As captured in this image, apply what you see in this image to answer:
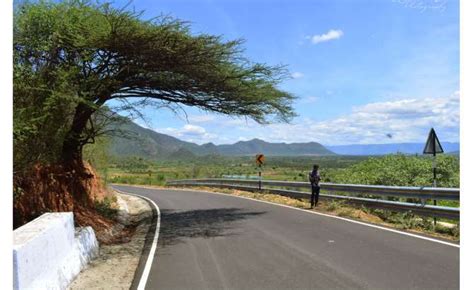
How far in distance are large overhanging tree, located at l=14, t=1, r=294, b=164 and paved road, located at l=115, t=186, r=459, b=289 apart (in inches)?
193

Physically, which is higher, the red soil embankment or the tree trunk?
the tree trunk

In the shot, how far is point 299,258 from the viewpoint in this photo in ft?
32.4

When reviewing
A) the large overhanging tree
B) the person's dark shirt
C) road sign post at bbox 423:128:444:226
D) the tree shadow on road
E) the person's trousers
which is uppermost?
the large overhanging tree

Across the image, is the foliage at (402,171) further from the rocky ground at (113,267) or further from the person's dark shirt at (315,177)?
the rocky ground at (113,267)

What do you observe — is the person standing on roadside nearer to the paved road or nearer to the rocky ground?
the paved road

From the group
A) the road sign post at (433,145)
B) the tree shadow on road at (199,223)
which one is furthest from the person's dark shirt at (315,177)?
the road sign post at (433,145)

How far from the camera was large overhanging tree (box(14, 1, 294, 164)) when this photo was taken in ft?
44.0

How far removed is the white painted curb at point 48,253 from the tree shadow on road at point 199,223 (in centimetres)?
420

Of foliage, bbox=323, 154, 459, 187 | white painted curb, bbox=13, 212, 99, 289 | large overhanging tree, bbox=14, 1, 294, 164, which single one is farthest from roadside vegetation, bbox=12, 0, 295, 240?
foliage, bbox=323, 154, 459, 187

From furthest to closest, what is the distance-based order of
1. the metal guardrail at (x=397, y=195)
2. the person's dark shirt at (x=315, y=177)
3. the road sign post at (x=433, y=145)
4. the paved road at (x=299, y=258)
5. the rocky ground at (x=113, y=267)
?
the person's dark shirt at (x=315, y=177) < the road sign post at (x=433, y=145) < the metal guardrail at (x=397, y=195) < the rocky ground at (x=113, y=267) < the paved road at (x=299, y=258)

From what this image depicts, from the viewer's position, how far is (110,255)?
11.6m

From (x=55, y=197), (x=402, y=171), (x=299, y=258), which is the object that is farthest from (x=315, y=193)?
(x=402, y=171)

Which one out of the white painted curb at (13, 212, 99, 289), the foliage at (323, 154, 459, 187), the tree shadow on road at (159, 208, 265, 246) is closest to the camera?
the white painted curb at (13, 212, 99, 289)

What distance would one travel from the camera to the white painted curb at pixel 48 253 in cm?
614
